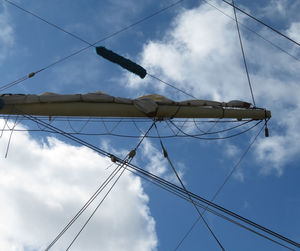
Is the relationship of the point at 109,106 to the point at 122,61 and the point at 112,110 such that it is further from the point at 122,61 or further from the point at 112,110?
the point at 122,61

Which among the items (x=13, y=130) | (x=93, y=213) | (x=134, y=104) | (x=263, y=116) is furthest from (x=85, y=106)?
(x=263, y=116)

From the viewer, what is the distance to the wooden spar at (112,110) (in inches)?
464

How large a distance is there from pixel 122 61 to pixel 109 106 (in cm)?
147

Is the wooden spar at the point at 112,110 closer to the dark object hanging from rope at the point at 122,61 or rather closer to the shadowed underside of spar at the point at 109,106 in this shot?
the shadowed underside of spar at the point at 109,106

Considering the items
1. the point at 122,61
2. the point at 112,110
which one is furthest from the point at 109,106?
the point at 122,61

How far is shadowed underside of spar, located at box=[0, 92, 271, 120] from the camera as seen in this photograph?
11.7 metres

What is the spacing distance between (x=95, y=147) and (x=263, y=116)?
6150mm

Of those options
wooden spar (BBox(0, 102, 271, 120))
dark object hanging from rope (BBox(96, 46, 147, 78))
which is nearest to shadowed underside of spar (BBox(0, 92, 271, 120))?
wooden spar (BBox(0, 102, 271, 120))

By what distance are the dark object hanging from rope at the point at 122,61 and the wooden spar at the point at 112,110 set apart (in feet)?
3.61

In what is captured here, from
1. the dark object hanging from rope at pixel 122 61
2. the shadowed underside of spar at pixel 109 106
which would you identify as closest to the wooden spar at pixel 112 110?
the shadowed underside of spar at pixel 109 106

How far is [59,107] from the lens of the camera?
1180 cm

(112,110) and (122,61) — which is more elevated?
(122,61)

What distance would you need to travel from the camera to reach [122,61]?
12.0 metres

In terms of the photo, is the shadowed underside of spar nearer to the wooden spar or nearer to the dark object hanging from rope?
the wooden spar
